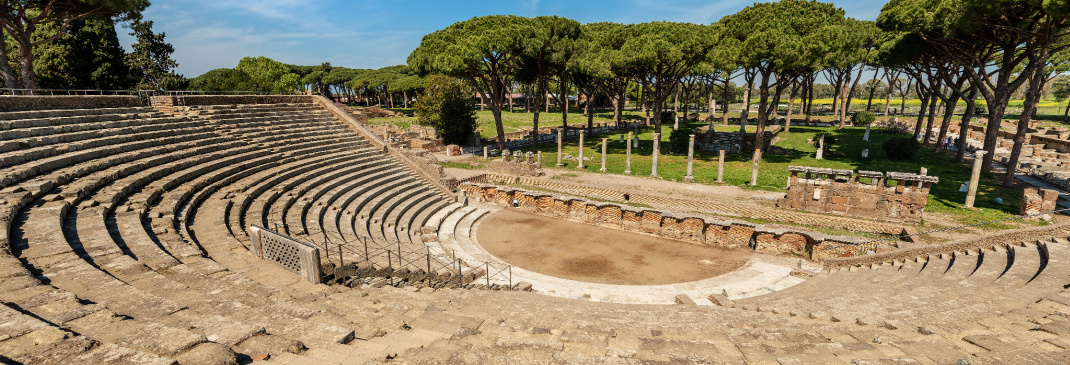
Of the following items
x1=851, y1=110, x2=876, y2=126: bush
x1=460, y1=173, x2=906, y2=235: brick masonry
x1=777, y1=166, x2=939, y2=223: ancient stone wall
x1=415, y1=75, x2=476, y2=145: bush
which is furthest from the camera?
x1=851, y1=110, x2=876, y2=126: bush

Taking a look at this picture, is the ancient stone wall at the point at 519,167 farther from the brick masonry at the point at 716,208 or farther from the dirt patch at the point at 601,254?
the dirt patch at the point at 601,254

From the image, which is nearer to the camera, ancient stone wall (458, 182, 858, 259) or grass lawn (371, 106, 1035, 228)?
ancient stone wall (458, 182, 858, 259)

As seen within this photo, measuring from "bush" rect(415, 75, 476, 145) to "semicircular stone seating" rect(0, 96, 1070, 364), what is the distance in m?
23.7

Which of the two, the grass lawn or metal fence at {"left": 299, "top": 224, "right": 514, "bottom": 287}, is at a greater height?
the grass lawn

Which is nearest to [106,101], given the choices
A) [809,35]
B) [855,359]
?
[855,359]

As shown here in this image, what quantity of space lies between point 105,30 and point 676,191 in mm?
51356

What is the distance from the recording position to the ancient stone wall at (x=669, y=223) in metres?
16.0

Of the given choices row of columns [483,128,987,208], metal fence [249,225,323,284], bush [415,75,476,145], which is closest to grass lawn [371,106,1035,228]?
row of columns [483,128,987,208]

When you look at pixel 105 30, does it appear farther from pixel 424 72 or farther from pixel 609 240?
pixel 609 240

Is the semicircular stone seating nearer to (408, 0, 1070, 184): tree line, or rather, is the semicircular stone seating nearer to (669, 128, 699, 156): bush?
(408, 0, 1070, 184): tree line

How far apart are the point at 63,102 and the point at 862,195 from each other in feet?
105

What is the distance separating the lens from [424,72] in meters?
36.4

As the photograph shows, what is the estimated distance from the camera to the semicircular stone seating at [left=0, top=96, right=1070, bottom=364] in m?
5.41

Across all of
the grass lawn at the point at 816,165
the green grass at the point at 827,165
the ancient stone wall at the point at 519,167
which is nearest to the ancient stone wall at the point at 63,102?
the grass lawn at the point at 816,165
